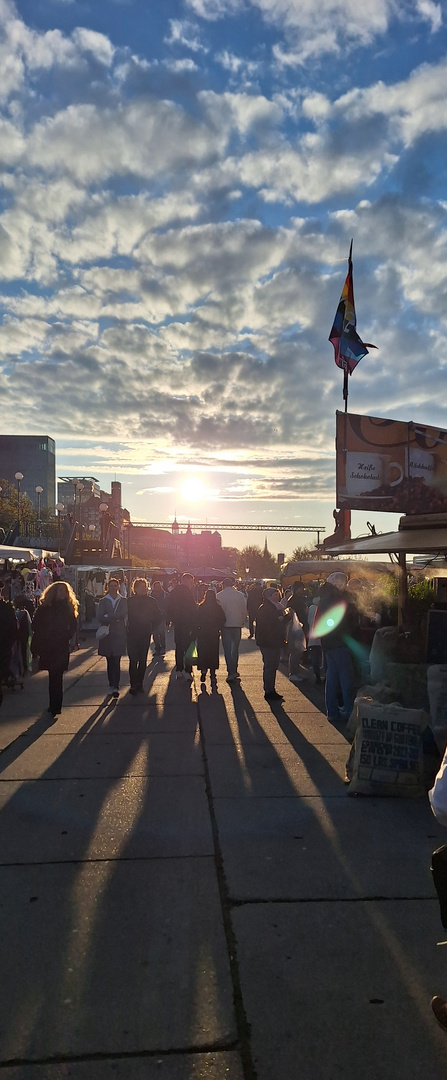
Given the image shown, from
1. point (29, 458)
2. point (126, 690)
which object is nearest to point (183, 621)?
point (126, 690)

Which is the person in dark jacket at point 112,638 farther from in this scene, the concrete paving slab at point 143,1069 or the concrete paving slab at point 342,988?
the concrete paving slab at point 143,1069

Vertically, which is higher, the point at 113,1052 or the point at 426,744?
the point at 426,744

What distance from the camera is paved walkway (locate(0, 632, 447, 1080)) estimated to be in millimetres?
2822

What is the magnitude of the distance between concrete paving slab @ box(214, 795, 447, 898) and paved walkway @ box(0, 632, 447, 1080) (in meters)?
0.02

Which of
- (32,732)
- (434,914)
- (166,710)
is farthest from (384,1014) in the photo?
(166,710)

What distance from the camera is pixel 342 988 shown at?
10.5 feet

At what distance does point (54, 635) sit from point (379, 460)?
12.9m

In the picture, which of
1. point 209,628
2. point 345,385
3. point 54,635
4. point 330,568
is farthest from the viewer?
point 345,385

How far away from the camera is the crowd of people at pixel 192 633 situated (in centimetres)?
892

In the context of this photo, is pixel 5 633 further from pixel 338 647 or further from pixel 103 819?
pixel 103 819

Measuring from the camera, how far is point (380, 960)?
3412 mm

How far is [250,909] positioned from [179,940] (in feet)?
1.57

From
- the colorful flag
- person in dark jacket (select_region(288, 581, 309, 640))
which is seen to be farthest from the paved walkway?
the colorful flag

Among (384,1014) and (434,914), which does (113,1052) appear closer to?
(384,1014)
